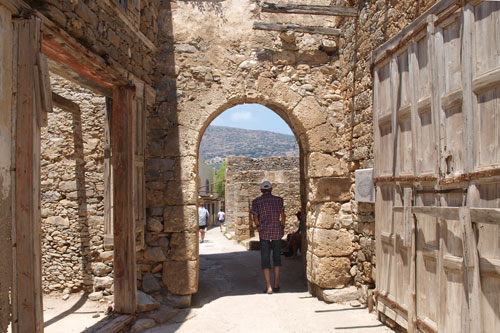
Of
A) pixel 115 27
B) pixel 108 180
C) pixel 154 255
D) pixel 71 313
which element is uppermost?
pixel 115 27

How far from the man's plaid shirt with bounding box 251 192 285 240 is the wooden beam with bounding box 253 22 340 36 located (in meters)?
2.39

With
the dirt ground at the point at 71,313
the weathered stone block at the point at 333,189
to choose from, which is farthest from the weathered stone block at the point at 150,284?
the weathered stone block at the point at 333,189

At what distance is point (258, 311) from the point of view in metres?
5.17

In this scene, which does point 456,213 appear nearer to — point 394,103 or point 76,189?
point 394,103

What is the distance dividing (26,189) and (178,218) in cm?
276

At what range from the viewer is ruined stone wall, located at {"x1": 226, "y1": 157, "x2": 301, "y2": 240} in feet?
45.5

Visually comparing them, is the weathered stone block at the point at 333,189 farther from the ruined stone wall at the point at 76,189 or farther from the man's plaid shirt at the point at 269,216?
the ruined stone wall at the point at 76,189

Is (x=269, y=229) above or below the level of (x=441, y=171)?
below

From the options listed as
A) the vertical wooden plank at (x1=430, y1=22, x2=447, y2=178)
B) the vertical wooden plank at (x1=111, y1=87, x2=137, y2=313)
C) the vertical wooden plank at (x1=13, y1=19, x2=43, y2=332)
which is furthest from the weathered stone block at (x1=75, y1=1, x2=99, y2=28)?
the vertical wooden plank at (x1=430, y1=22, x2=447, y2=178)

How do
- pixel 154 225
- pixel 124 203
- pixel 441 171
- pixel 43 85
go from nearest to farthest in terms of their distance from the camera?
pixel 43 85
pixel 441 171
pixel 124 203
pixel 154 225

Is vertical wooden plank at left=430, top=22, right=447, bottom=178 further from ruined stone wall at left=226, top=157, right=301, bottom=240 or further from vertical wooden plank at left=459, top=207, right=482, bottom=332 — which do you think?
ruined stone wall at left=226, top=157, right=301, bottom=240

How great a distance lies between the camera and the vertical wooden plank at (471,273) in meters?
2.70

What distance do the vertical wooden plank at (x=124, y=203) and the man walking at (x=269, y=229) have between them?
2.02m

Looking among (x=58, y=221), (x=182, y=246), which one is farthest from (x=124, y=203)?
(x=58, y=221)
